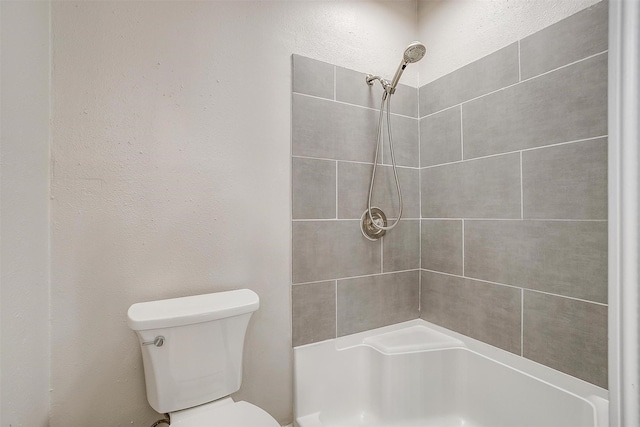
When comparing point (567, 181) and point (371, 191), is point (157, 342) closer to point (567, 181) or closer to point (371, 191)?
point (371, 191)

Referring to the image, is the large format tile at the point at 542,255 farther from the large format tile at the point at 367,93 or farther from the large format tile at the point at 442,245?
the large format tile at the point at 367,93

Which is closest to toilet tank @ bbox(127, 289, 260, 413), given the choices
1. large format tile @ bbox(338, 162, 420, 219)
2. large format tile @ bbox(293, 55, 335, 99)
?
large format tile @ bbox(338, 162, 420, 219)

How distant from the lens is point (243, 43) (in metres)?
1.36

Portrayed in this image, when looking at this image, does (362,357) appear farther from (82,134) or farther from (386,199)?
(82,134)

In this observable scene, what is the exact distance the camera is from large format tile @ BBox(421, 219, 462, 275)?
1571 mm

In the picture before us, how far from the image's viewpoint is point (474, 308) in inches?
58.7

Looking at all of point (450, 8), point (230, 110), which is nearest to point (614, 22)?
point (230, 110)

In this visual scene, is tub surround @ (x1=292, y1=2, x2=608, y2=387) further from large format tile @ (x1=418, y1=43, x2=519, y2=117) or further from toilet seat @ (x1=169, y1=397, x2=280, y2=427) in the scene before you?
toilet seat @ (x1=169, y1=397, x2=280, y2=427)

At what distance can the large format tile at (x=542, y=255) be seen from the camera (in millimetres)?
1098

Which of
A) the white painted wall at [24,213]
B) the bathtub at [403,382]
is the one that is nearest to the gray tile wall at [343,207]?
the bathtub at [403,382]

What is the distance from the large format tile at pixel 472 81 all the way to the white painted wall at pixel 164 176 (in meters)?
0.58

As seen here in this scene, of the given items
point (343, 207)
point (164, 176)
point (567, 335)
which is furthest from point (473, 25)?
point (164, 176)

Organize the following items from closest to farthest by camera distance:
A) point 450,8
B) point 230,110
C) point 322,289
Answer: point 230,110 < point 322,289 < point 450,8

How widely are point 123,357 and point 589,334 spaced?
1678mm
